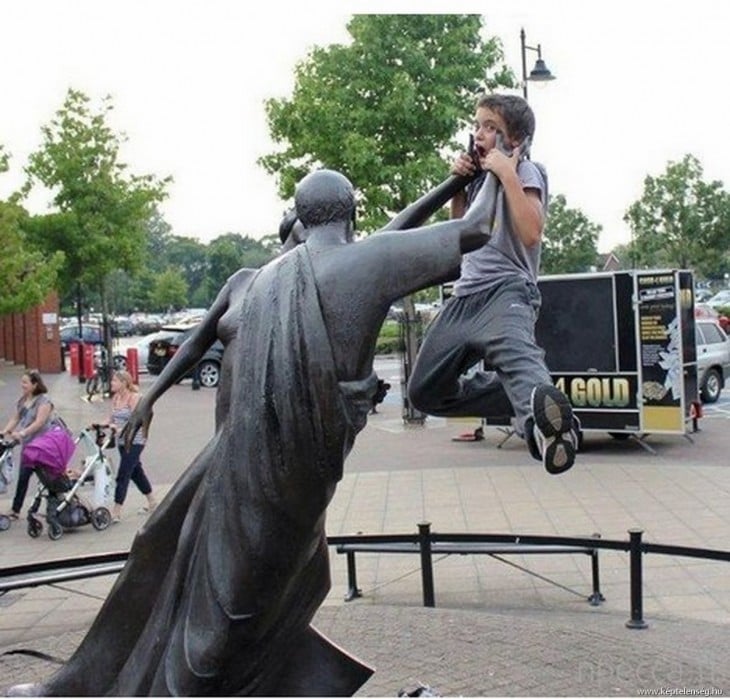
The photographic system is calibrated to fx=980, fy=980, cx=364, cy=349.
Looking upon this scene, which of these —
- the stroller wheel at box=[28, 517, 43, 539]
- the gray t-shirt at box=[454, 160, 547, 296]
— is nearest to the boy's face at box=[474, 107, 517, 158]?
the gray t-shirt at box=[454, 160, 547, 296]

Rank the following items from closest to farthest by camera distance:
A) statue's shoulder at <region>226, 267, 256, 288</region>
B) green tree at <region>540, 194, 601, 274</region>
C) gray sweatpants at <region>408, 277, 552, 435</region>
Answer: gray sweatpants at <region>408, 277, 552, 435</region>, statue's shoulder at <region>226, 267, 256, 288</region>, green tree at <region>540, 194, 601, 274</region>

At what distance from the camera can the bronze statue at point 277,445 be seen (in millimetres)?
3111

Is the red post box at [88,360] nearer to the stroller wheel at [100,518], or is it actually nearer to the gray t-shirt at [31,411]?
the gray t-shirt at [31,411]

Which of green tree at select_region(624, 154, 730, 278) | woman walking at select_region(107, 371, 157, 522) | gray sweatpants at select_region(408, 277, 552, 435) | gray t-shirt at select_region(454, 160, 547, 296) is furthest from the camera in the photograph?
green tree at select_region(624, 154, 730, 278)

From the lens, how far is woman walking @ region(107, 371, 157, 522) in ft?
32.9

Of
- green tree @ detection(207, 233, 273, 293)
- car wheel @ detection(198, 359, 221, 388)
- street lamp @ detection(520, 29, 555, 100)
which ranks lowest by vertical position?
car wheel @ detection(198, 359, 221, 388)

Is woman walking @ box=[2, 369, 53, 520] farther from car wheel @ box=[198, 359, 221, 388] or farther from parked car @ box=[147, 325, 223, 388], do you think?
car wheel @ box=[198, 359, 221, 388]

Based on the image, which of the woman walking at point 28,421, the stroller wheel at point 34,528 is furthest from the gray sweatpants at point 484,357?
the woman walking at point 28,421

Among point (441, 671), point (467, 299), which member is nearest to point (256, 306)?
point (467, 299)

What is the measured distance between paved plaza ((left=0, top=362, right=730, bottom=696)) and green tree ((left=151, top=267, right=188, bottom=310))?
73.0 m

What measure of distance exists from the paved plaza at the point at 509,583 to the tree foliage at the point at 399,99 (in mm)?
7950

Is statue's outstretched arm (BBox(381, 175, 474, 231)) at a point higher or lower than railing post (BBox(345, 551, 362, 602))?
higher

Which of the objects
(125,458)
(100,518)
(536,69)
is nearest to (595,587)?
(125,458)

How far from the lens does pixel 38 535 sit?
9.70 meters
